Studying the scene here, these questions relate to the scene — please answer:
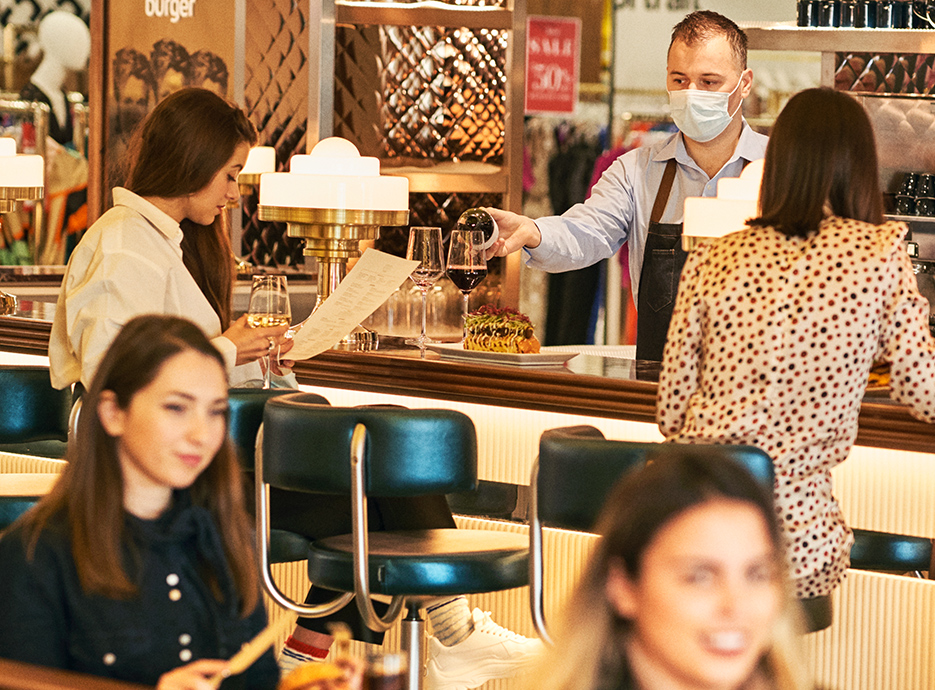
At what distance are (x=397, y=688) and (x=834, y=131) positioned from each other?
127 cm

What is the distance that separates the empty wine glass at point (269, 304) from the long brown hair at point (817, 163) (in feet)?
3.76

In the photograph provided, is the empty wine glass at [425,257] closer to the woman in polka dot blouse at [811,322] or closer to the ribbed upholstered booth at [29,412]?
the ribbed upholstered booth at [29,412]

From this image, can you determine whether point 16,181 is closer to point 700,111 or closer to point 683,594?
point 700,111

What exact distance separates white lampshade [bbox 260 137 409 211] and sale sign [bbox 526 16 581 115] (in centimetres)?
423

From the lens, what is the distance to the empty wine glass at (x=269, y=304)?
300 centimetres

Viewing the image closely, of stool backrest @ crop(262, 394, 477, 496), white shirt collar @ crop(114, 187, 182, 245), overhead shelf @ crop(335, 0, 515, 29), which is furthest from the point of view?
overhead shelf @ crop(335, 0, 515, 29)

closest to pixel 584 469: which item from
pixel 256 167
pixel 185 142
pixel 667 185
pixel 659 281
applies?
pixel 185 142

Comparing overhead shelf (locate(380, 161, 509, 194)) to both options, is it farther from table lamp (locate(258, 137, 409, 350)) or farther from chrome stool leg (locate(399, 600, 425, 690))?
chrome stool leg (locate(399, 600, 425, 690))

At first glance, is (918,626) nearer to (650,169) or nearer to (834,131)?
(834,131)

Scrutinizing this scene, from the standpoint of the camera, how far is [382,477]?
7.89 feet

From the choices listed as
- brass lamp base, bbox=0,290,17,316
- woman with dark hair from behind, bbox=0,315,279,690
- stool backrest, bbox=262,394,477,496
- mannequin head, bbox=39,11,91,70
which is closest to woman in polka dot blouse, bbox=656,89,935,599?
stool backrest, bbox=262,394,477,496

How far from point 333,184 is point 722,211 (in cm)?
100

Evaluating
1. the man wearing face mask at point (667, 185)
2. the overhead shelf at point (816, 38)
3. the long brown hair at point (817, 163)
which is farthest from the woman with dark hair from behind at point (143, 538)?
the overhead shelf at point (816, 38)

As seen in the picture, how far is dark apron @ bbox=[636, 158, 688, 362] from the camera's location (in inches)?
143
